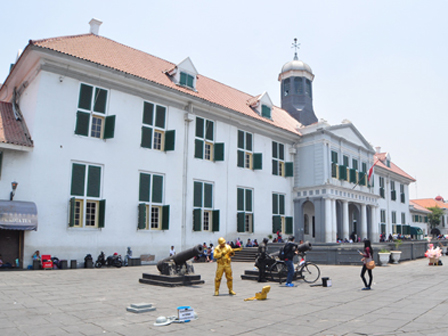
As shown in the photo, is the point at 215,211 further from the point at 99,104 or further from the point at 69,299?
the point at 69,299

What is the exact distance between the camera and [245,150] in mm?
27000

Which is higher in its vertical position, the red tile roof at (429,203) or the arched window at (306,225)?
the red tile roof at (429,203)

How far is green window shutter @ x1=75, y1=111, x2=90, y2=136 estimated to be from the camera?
18.4 metres

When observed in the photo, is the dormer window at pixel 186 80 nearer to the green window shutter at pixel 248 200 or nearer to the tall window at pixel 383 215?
→ the green window shutter at pixel 248 200

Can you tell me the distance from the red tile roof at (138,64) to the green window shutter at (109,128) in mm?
2732

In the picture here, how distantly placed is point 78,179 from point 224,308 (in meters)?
12.0

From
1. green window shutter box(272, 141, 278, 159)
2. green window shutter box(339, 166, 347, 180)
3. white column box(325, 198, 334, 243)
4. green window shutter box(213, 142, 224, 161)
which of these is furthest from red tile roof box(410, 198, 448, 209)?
green window shutter box(213, 142, 224, 161)

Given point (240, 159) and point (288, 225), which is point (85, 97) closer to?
point (240, 159)

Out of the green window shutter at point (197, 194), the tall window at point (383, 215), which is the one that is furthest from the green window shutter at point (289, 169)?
the tall window at point (383, 215)

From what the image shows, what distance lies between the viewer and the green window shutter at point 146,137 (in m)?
20.9

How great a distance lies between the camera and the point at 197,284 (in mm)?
12523

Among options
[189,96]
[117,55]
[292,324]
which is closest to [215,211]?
[189,96]

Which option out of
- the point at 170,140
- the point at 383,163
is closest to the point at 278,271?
the point at 170,140

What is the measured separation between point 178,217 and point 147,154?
13.3 feet
